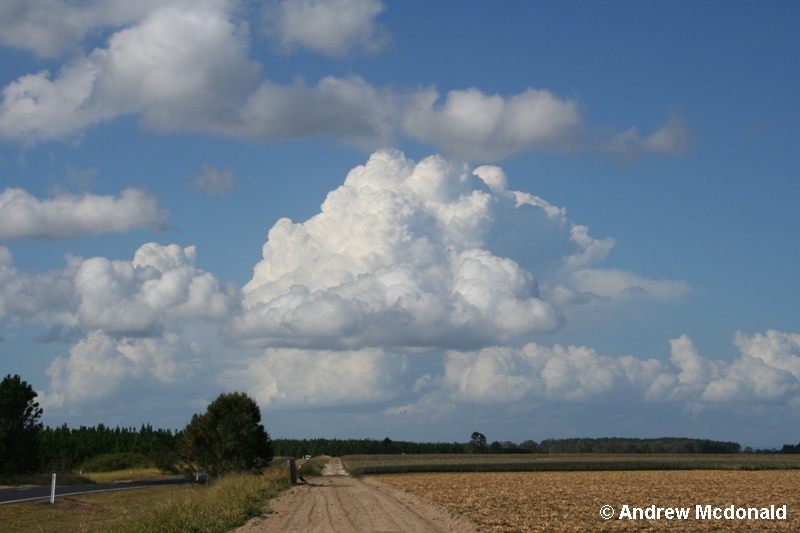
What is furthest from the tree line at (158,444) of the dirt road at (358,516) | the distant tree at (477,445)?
the distant tree at (477,445)

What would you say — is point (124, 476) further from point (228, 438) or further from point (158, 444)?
point (228, 438)

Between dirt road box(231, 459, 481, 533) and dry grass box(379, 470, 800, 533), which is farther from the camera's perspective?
dirt road box(231, 459, 481, 533)

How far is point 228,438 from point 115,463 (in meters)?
49.5

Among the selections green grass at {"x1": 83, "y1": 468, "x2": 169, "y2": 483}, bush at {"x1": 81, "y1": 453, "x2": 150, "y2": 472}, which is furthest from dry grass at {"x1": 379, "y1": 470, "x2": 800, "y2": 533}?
bush at {"x1": 81, "y1": 453, "x2": 150, "y2": 472}

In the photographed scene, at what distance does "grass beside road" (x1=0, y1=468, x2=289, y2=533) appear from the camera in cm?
2345

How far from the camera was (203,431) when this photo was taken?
5447 centimetres

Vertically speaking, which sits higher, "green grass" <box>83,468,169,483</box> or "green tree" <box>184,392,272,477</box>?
"green tree" <box>184,392,272,477</box>

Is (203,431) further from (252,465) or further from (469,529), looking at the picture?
(469,529)

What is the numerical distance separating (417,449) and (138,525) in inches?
6930

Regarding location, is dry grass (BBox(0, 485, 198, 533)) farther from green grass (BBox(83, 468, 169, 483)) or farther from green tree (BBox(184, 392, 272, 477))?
green grass (BBox(83, 468, 169, 483))

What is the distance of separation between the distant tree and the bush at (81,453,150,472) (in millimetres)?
88109

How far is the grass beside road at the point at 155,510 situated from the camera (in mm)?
23453

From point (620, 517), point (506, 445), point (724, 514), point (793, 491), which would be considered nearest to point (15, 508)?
point (620, 517)

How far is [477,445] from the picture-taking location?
175 meters
